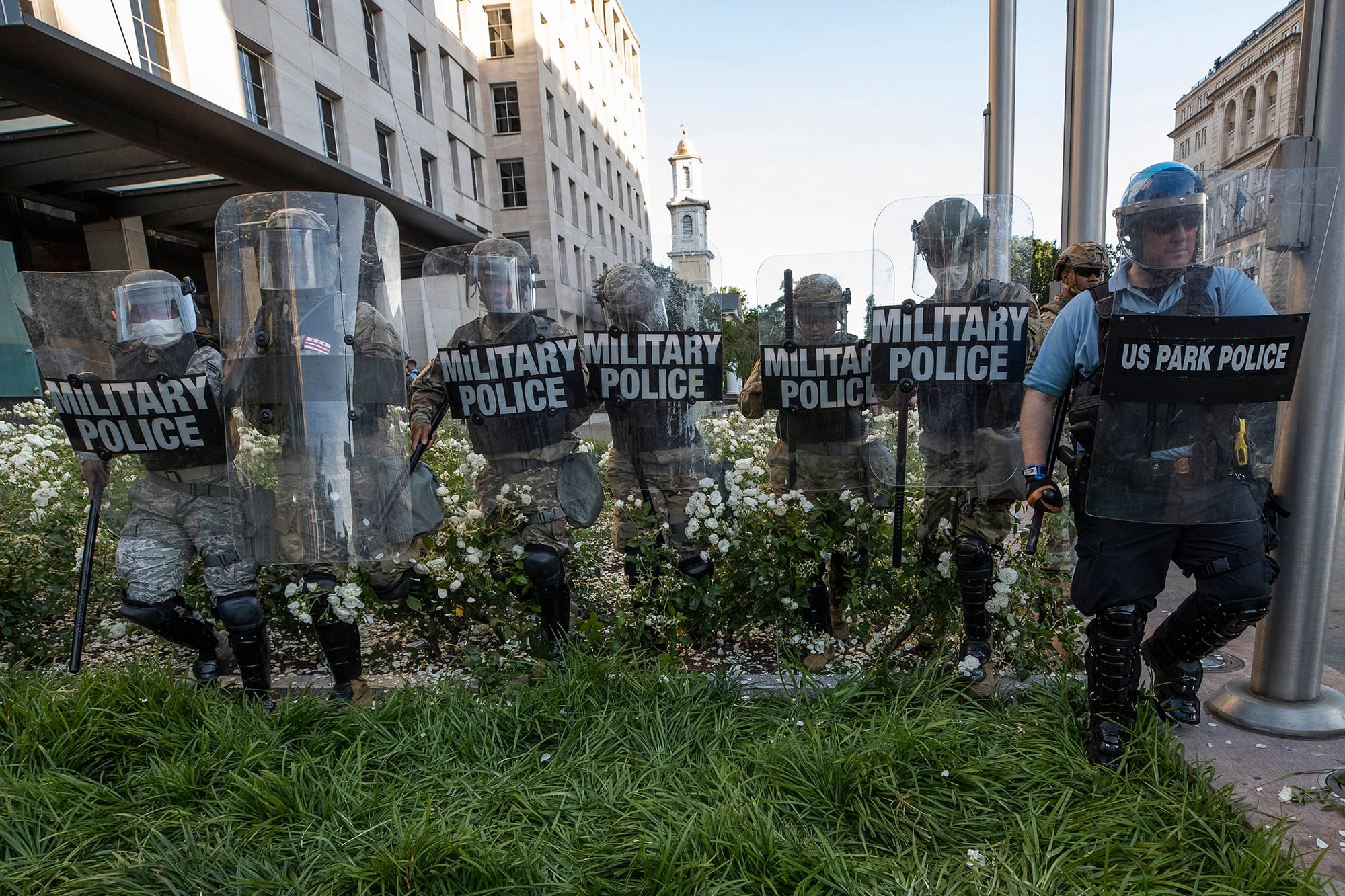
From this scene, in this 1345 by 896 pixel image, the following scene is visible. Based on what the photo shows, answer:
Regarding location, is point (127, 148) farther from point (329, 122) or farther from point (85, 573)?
point (329, 122)

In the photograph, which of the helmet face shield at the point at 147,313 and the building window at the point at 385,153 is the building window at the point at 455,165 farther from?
the helmet face shield at the point at 147,313

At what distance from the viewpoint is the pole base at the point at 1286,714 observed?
2590 mm

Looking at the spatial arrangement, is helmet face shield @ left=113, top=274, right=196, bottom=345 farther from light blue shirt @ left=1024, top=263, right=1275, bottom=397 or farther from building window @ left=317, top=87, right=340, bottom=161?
building window @ left=317, top=87, right=340, bottom=161

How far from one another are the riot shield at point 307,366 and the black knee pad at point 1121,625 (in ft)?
8.33

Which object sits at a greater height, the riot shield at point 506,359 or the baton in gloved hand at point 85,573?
the riot shield at point 506,359

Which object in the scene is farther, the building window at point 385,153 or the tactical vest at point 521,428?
the building window at point 385,153

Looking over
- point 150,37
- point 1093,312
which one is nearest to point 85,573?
point 1093,312

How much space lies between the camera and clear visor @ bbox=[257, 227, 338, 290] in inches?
103

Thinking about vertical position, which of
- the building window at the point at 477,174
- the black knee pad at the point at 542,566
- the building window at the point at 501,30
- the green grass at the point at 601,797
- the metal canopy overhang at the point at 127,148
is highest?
the building window at the point at 501,30

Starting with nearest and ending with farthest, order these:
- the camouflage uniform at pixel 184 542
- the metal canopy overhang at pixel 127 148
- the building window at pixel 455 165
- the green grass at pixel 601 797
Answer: the green grass at pixel 601 797
the camouflage uniform at pixel 184 542
the metal canopy overhang at pixel 127 148
the building window at pixel 455 165

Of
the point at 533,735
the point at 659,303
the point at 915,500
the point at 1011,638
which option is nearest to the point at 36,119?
the point at 659,303

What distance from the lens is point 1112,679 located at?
2.32 meters

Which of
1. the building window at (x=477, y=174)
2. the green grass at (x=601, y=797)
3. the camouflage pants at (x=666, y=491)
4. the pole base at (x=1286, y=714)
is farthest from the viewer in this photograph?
the building window at (x=477, y=174)

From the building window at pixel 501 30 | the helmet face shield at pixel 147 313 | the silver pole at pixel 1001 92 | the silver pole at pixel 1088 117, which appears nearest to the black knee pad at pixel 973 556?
the helmet face shield at pixel 147 313
